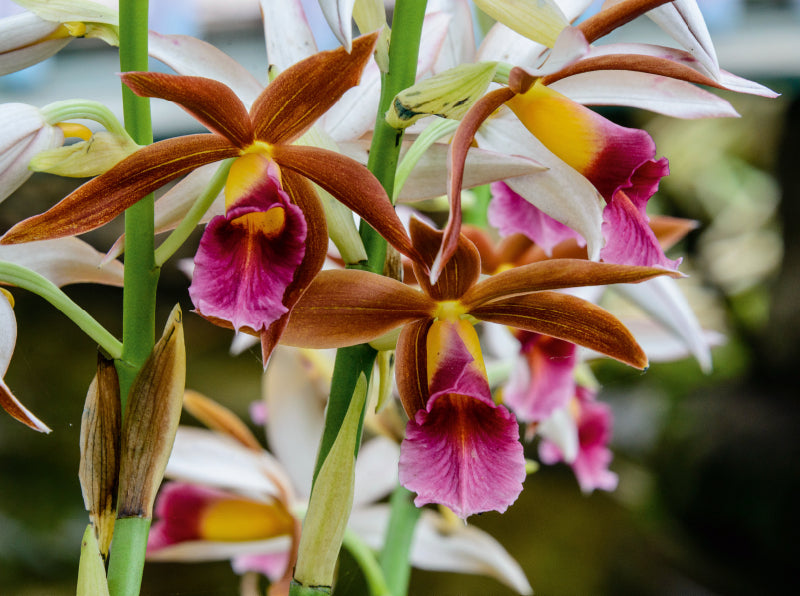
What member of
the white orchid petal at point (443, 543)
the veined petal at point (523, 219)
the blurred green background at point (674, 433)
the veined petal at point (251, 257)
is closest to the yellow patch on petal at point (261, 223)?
the veined petal at point (251, 257)

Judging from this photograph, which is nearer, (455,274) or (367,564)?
(455,274)

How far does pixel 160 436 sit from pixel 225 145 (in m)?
0.09

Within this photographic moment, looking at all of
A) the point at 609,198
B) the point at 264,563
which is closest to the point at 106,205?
the point at 609,198

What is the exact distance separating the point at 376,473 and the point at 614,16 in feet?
1.21

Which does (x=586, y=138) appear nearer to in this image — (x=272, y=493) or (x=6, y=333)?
(x=6, y=333)

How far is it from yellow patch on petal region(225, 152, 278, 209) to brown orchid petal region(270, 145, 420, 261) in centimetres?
1

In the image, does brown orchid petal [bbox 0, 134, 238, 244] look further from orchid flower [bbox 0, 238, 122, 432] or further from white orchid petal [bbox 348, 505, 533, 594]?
white orchid petal [bbox 348, 505, 533, 594]

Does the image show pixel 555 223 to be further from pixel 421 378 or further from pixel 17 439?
pixel 17 439

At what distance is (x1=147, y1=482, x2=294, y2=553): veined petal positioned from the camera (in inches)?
15.6

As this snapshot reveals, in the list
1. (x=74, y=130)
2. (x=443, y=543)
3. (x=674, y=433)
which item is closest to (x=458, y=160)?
(x=74, y=130)

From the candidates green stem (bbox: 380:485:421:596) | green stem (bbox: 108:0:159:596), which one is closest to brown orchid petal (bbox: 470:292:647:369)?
green stem (bbox: 108:0:159:596)

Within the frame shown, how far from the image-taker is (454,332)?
0.23 meters

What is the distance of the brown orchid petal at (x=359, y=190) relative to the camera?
0.20 m

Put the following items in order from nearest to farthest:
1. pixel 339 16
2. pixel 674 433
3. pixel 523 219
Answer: pixel 339 16 → pixel 523 219 → pixel 674 433
